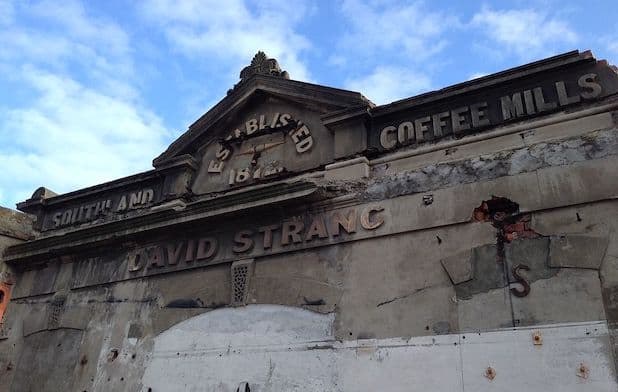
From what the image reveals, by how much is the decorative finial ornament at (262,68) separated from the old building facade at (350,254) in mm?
44

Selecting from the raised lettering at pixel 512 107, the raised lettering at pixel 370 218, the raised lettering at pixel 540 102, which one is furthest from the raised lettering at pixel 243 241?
the raised lettering at pixel 540 102

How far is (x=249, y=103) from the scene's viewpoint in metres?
9.66

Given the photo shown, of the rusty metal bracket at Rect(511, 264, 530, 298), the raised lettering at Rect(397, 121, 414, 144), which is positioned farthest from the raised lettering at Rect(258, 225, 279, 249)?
the rusty metal bracket at Rect(511, 264, 530, 298)

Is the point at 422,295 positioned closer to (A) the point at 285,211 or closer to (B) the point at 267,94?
(A) the point at 285,211

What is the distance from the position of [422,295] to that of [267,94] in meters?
4.63

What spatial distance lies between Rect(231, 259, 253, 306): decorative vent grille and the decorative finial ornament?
11.5 feet

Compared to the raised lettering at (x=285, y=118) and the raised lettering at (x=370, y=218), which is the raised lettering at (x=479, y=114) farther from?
the raised lettering at (x=285, y=118)

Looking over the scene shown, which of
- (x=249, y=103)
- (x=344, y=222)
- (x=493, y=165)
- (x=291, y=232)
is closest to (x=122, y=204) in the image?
(x=249, y=103)

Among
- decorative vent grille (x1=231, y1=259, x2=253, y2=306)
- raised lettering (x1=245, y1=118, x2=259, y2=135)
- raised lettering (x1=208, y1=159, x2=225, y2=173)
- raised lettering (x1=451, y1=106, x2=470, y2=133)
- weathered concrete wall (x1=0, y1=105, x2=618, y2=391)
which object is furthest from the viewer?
raised lettering (x1=208, y1=159, x2=225, y2=173)

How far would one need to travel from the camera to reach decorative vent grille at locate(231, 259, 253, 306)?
773 cm

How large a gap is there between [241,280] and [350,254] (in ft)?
5.52

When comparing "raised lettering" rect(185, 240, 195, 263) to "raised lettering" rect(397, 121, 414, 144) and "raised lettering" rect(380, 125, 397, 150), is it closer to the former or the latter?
"raised lettering" rect(380, 125, 397, 150)

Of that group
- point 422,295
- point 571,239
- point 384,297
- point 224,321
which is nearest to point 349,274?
point 384,297

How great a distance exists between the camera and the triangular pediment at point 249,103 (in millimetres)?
8609
